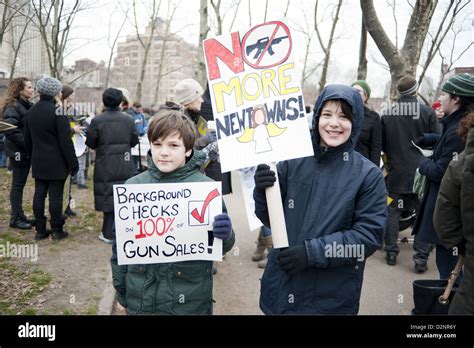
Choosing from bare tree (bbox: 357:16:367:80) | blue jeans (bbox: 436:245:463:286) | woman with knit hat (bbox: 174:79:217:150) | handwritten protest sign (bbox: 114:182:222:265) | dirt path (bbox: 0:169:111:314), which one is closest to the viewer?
handwritten protest sign (bbox: 114:182:222:265)

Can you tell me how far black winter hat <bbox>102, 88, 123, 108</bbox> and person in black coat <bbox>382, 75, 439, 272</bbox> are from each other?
2.98 m

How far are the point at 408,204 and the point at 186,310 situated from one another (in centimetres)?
370

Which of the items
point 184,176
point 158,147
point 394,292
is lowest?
point 394,292

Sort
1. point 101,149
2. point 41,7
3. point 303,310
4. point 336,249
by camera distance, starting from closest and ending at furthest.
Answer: point 336,249 → point 303,310 → point 101,149 → point 41,7

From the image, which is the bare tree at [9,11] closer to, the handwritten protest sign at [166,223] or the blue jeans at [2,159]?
the blue jeans at [2,159]

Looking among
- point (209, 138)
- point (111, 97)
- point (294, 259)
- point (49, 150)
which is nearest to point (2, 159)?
point (49, 150)

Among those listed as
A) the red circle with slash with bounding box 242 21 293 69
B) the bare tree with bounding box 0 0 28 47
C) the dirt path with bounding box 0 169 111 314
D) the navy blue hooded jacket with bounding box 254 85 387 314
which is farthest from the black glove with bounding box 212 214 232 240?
the bare tree with bounding box 0 0 28 47

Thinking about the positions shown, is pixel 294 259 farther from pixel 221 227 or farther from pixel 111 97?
pixel 111 97

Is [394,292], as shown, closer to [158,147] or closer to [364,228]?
[364,228]

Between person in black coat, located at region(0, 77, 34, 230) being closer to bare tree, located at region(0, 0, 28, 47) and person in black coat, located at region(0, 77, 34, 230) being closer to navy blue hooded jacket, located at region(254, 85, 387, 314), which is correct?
bare tree, located at region(0, 0, 28, 47)

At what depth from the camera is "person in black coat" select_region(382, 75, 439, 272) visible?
4.58 m

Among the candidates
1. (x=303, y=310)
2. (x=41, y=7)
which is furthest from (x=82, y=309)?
(x=41, y=7)

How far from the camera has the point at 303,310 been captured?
195 centimetres

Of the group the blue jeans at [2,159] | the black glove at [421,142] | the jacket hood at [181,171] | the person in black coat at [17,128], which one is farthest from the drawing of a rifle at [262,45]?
the blue jeans at [2,159]
